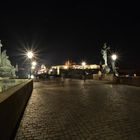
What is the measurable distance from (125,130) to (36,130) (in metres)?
2.69

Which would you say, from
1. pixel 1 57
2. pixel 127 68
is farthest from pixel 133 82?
pixel 127 68

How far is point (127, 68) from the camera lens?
99750 millimetres

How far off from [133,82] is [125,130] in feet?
79.8

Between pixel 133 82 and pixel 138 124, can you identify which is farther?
pixel 133 82

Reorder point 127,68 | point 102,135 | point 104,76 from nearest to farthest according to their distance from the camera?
1. point 102,135
2. point 104,76
3. point 127,68

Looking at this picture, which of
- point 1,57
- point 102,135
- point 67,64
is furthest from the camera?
point 67,64

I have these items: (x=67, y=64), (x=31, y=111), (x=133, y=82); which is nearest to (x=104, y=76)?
(x=133, y=82)

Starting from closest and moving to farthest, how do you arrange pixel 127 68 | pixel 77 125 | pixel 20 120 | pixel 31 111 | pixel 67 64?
1. pixel 77 125
2. pixel 20 120
3. pixel 31 111
4. pixel 127 68
5. pixel 67 64

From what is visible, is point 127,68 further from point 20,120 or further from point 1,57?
point 20,120

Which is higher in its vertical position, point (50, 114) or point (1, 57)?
point (1, 57)

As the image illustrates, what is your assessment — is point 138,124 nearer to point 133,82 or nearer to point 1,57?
point 133,82

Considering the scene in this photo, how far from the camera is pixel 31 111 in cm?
1126

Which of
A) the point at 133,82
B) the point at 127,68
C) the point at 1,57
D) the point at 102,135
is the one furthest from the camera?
the point at 127,68

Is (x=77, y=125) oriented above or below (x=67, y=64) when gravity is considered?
below
